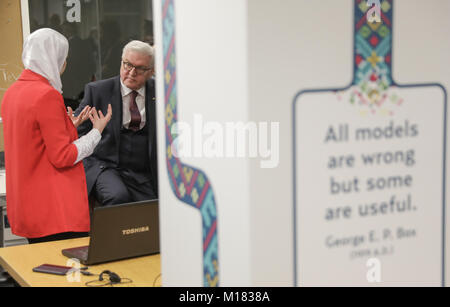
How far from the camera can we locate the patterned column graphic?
1.32 metres

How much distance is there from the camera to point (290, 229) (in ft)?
4.30

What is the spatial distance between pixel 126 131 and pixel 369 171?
6.95 feet

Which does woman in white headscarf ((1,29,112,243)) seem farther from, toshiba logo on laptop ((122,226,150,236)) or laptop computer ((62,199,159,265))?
toshiba logo on laptop ((122,226,150,236))

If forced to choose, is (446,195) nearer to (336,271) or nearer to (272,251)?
(336,271)

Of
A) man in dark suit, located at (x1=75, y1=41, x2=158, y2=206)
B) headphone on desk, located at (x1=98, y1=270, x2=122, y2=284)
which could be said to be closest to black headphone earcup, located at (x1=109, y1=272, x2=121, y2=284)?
headphone on desk, located at (x1=98, y1=270, x2=122, y2=284)

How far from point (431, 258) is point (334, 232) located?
0.30 metres

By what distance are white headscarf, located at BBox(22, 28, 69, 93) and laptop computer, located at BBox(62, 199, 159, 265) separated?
81 centimetres

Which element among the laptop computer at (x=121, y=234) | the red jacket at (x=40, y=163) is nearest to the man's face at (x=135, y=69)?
the red jacket at (x=40, y=163)

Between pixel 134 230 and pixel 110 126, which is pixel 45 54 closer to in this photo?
pixel 110 126

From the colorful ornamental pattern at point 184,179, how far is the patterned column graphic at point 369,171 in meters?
0.18

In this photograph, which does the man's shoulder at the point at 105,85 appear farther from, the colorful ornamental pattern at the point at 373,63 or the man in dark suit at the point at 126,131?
the colorful ornamental pattern at the point at 373,63

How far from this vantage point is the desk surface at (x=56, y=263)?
1.94m

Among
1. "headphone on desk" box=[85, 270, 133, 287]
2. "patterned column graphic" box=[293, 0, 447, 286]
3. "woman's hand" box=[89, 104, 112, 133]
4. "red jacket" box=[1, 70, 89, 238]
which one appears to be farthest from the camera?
"woman's hand" box=[89, 104, 112, 133]
